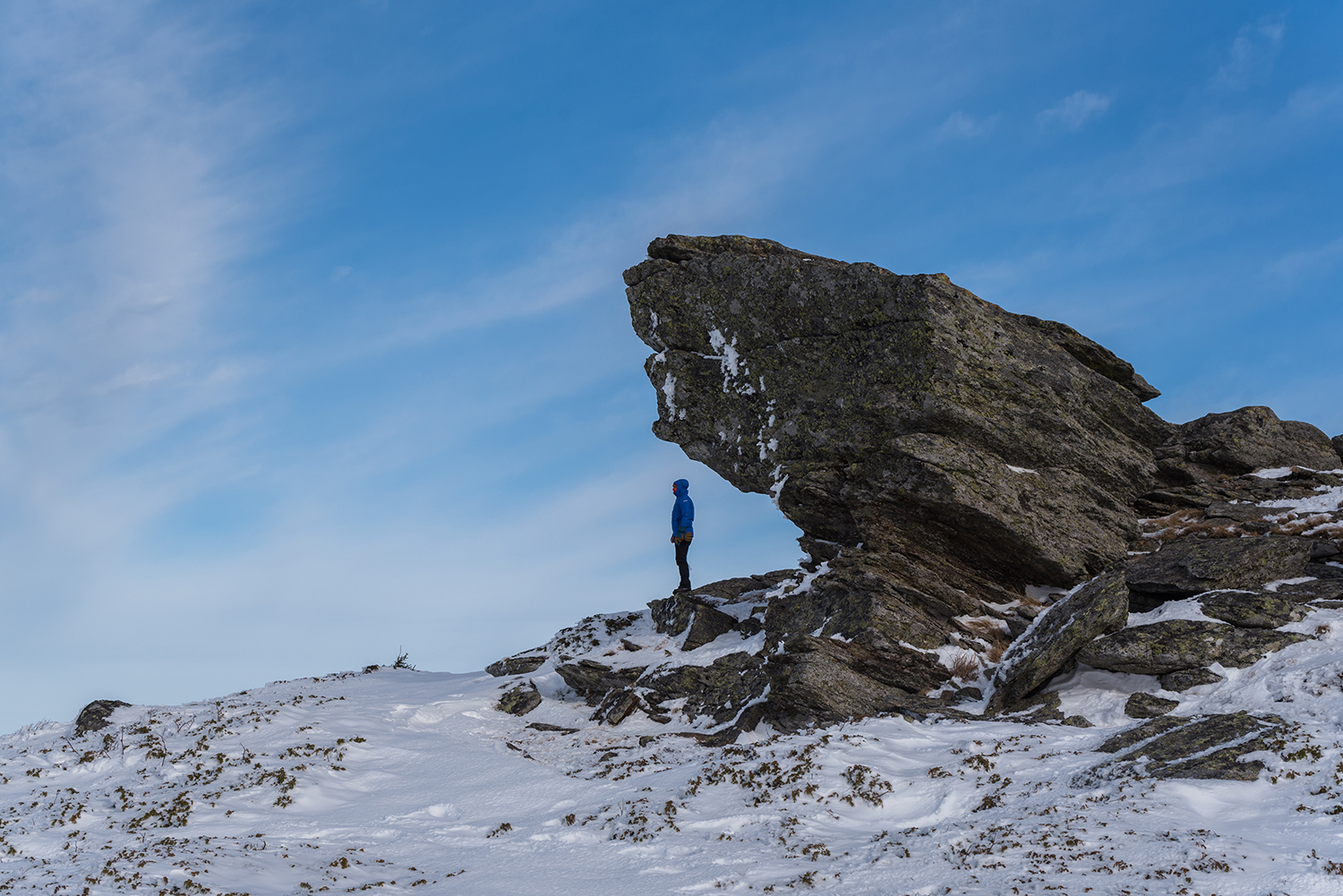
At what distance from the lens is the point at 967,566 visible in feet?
73.2

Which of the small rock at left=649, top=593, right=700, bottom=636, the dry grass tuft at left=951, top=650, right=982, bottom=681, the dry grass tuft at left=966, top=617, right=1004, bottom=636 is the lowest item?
the dry grass tuft at left=951, top=650, right=982, bottom=681

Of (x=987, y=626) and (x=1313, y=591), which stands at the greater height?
(x=987, y=626)

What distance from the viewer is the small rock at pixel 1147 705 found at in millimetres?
16219

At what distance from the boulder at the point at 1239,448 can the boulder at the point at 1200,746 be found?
523 inches

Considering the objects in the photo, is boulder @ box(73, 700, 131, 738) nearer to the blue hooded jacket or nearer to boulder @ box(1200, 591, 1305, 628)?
the blue hooded jacket

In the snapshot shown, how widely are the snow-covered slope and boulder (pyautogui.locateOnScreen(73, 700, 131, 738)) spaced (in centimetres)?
86

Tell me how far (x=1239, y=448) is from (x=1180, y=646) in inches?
439

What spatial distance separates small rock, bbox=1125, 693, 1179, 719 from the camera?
1622cm

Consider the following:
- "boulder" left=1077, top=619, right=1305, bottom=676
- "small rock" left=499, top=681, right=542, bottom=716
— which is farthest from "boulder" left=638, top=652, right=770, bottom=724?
"boulder" left=1077, top=619, right=1305, bottom=676

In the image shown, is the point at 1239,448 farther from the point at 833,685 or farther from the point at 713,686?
the point at 713,686

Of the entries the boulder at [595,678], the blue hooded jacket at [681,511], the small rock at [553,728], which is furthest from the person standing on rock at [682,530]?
the small rock at [553,728]

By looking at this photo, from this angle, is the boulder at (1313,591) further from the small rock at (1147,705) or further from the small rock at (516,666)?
the small rock at (516,666)

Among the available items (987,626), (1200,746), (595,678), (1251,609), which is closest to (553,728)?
(595,678)

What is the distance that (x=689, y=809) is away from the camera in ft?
44.1
